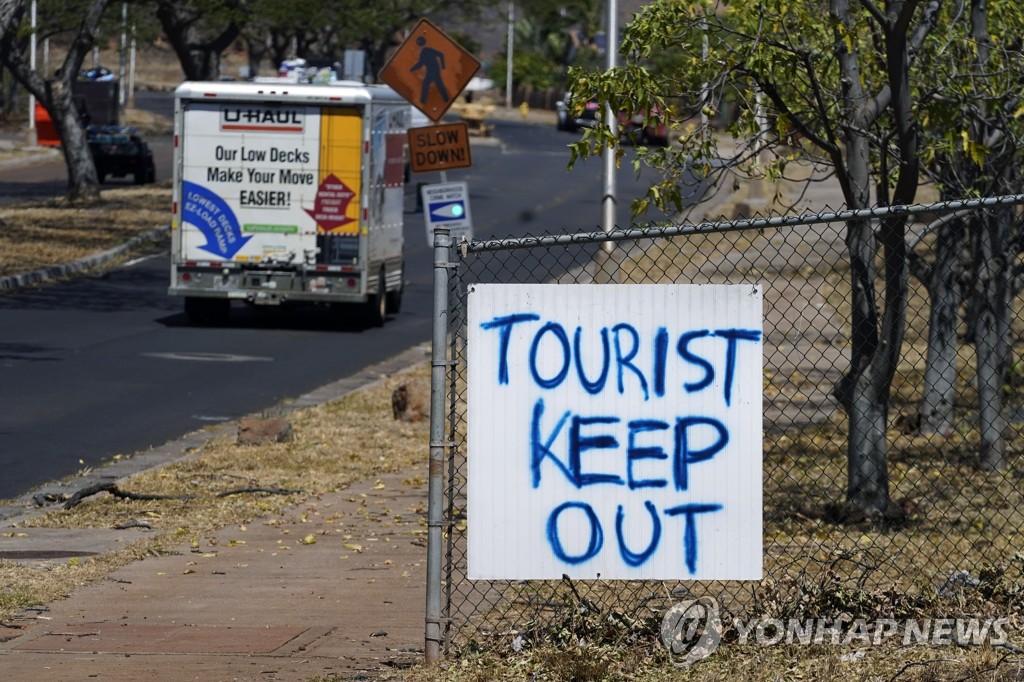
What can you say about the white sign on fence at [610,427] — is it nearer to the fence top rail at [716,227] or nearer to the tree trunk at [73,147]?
the fence top rail at [716,227]

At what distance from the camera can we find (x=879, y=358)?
32.1 feet

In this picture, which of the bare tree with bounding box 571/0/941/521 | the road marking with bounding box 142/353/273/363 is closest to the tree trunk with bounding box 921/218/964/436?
the bare tree with bounding box 571/0/941/521

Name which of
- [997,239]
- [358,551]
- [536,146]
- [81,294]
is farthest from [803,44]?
[536,146]

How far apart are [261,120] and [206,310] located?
2.75m

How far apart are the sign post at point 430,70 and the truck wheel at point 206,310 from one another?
866 centimetres

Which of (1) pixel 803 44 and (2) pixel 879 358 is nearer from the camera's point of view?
(2) pixel 879 358

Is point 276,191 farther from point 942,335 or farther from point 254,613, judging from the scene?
point 254,613

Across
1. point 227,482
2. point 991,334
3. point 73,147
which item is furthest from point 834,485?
point 73,147

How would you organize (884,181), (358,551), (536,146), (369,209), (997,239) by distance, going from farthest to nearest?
(536,146) < (369,209) < (997,239) < (884,181) < (358,551)

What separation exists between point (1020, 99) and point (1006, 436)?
10.5ft

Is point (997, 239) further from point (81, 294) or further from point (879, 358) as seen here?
point (81, 294)

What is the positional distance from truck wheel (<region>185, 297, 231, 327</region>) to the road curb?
4.10 meters

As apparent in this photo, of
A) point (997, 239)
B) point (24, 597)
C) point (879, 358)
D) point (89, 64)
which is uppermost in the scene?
point (89, 64)

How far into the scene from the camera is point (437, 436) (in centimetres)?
638
